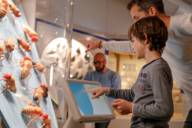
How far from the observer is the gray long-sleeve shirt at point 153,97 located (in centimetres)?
137

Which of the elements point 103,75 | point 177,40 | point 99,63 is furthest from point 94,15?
point 177,40

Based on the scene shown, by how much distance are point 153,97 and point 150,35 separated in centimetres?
25

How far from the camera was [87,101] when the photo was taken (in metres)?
1.55

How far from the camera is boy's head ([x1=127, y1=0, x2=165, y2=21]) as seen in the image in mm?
1707

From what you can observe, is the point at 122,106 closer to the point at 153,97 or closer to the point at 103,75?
the point at 153,97

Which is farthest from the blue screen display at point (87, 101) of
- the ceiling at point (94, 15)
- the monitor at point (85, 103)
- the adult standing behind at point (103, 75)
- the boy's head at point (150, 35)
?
the adult standing behind at point (103, 75)

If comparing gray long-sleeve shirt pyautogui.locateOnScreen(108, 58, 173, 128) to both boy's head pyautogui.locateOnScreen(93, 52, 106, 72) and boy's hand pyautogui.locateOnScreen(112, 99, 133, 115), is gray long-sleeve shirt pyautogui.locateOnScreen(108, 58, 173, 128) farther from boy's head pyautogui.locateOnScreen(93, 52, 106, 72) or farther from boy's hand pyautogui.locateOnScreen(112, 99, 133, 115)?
boy's head pyautogui.locateOnScreen(93, 52, 106, 72)

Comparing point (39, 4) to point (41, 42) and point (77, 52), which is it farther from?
point (77, 52)

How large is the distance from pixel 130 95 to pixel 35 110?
0.53m

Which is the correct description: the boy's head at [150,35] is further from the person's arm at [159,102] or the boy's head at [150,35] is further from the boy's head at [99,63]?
the boy's head at [99,63]

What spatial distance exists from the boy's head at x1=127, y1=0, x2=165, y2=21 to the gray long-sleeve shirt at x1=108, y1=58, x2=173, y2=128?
0.33 m

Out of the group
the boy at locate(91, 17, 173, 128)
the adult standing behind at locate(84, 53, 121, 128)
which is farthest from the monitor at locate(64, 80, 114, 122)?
the adult standing behind at locate(84, 53, 121, 128)

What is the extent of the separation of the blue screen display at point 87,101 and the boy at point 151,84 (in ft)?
0.41

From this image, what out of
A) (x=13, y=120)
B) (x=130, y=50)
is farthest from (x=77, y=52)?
(x=13, y=120)
